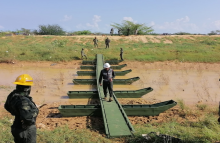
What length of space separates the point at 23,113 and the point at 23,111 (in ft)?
0.09

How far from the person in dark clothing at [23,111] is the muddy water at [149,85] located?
18.5 ft

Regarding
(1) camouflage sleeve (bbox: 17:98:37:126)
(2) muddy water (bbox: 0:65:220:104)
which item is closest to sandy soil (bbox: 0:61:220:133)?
(2) muddy water (bbox: 0:65:220:104)

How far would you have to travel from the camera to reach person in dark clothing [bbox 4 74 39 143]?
2775mm

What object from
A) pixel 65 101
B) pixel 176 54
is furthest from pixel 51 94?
pixel 176 54

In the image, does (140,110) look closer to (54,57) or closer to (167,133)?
(167,133)

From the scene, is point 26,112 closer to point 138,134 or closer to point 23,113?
point 23,113

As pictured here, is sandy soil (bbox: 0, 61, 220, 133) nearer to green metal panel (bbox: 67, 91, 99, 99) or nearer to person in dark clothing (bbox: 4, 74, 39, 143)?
green metal panel (bbox: 67, 91, 99, 99)

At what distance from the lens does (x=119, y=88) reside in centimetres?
1105

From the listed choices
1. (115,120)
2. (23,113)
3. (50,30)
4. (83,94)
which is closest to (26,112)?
(23,113)

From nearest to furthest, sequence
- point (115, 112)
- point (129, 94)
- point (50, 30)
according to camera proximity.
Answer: point (115, 112), point (129, 94), point (50, 30)

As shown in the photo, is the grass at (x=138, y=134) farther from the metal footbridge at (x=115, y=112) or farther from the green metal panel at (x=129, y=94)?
the green metal panel at (x=129, y=94)

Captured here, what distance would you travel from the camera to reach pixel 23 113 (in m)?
2.75

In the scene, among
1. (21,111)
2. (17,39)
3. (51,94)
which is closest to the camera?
(21,111)

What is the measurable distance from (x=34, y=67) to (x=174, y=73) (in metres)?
10.8
